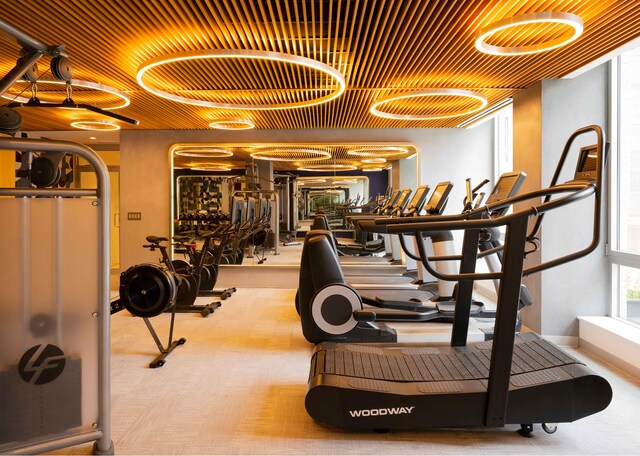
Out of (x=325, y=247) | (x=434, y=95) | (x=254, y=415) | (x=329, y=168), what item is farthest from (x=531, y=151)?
(x=329, y=168)

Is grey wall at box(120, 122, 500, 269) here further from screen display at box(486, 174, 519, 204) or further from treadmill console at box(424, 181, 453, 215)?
Result: screen display at box(486, 174, 519, 204)

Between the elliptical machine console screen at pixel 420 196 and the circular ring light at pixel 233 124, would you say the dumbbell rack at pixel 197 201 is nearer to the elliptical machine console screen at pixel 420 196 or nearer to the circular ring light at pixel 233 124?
the circular ring light at pixel 233 124

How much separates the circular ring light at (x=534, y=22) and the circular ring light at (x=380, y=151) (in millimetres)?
3976

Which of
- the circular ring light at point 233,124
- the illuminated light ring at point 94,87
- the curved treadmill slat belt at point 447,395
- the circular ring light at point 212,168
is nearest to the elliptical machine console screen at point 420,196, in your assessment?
the circular ring light at point 233,124

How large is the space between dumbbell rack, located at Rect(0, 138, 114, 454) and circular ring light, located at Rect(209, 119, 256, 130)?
14.5 ft

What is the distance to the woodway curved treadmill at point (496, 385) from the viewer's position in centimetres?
239

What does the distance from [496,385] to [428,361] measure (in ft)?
1.92

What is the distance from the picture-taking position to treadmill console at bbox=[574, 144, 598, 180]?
2.73 meters

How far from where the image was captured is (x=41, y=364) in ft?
7.45

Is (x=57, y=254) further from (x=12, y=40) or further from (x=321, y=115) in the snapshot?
(x=321, y=115)

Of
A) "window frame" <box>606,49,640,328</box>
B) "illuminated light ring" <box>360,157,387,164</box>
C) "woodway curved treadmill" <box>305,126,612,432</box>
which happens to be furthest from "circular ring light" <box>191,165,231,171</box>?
"woodway curved treadmill" <box>305,126,612,432</box>

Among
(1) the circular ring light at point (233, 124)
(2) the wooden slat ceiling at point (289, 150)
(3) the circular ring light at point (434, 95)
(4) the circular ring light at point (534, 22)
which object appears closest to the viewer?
(4) the circular ring light at point (534, 22)

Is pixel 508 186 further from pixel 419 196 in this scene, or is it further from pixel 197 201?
pixel 197 201

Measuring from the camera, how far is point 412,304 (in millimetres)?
4922
